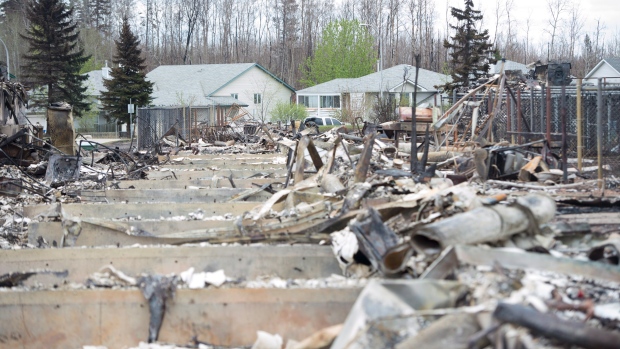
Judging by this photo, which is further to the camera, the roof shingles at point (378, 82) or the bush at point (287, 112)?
the roof shingles at point (378, 82)

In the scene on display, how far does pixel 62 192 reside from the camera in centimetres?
1191

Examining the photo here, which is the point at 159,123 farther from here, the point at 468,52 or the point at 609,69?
the point at 609,69

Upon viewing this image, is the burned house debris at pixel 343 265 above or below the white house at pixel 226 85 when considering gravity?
below

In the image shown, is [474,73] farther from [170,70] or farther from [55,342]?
[55,342]

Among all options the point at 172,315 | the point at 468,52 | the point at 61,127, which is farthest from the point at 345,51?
the point at 172,315

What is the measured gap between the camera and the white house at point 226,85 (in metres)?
54.9

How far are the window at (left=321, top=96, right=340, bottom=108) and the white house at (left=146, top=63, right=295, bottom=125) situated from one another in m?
3.46

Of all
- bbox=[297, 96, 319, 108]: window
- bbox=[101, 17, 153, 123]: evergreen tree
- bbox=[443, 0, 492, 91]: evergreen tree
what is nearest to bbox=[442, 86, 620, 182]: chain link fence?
bbox=[443, 0, 492, 91]: evergreen tree

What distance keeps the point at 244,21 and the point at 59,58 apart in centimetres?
4079

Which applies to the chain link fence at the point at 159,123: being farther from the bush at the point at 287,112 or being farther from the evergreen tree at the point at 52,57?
the evergreen tree at the point at 52,57

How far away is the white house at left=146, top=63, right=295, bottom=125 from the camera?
54875 mm

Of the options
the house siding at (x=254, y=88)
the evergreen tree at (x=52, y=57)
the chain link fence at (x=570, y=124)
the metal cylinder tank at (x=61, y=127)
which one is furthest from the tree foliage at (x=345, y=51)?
the chain link fence at (x=570, y=124)

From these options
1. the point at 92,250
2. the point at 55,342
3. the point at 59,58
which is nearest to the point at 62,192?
the point at 92,250

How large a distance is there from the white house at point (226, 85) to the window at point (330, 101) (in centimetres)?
346
